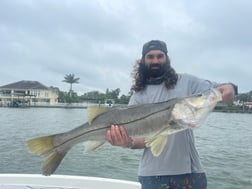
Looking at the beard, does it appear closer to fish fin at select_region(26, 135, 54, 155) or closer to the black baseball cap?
the black baseball cap

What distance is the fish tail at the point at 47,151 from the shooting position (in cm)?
310

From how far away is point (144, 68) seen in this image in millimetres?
3480

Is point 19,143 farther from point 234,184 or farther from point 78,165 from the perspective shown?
point 234,184

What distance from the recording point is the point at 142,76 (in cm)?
349

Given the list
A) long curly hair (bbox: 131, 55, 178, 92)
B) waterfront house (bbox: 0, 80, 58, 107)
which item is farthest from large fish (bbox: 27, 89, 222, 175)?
waterfront house (bbox: 0, 80, 58, 107)

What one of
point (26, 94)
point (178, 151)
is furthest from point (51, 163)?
point (26, 94)

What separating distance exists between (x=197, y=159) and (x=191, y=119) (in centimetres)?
56

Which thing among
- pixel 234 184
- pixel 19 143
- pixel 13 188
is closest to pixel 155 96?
pixel 13 188

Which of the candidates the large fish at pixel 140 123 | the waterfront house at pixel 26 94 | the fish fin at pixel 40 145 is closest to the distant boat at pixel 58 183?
the large fish at pixel 140 123

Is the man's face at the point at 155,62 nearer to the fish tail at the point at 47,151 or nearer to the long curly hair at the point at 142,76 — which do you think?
the long curly hair at the point at 142,76

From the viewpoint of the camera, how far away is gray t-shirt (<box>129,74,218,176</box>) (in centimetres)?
312

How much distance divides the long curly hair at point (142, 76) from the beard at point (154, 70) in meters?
0.03

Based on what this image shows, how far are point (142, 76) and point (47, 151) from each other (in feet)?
3.73

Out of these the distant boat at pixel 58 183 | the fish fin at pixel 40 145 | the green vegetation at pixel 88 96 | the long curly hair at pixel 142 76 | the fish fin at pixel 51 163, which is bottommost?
the distant boat at pixel 58 183
